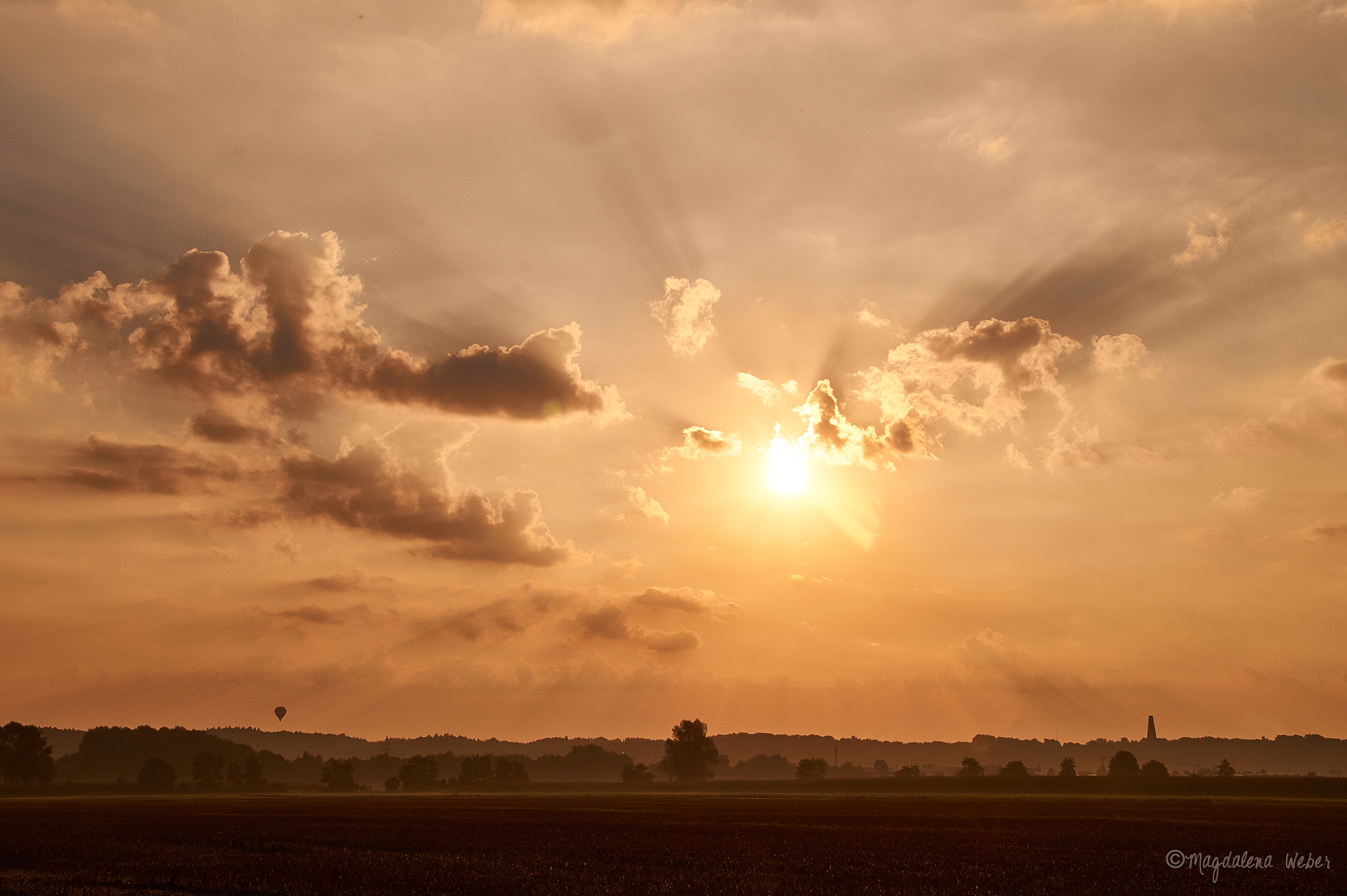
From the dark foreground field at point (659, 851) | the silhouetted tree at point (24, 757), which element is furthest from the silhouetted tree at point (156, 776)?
the dark foreground field at point (659, 851)

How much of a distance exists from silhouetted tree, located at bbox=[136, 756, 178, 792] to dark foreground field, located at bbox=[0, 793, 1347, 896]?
12889cm

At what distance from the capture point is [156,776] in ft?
646

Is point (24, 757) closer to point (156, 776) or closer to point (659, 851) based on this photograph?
point (156, 776)

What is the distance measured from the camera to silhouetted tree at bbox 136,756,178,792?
194625 mm

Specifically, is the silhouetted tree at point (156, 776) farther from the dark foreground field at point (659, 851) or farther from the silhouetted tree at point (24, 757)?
the dark foreground field at point (659, 851)

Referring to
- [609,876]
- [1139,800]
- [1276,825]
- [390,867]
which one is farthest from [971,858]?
[1139,800]

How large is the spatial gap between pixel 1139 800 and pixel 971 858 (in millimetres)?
92471

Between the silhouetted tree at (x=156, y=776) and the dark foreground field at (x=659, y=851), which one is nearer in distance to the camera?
the dark foreground field at (x=659, y=851)

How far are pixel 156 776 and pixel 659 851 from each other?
199792 mm

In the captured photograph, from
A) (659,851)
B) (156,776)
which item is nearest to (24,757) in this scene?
(156,776)

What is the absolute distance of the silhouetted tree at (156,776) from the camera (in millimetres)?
194625

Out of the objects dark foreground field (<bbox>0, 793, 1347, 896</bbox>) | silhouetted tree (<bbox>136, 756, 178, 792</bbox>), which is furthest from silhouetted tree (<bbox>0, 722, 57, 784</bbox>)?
dark foreground field (<bbox>0, 793, 1347, 896</bbox>)

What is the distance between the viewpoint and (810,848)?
43.5 metres

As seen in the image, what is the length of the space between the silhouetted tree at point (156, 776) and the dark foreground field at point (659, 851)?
128892 mm
